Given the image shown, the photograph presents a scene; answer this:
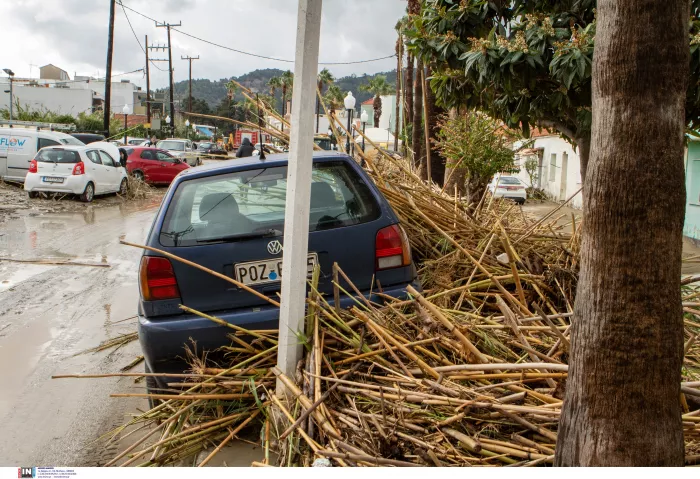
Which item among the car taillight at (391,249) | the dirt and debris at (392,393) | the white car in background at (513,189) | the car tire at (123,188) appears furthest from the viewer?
the white car in background at (513,189)

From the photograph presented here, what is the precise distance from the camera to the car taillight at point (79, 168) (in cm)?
2039

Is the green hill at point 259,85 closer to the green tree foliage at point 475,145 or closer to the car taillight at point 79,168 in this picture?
the car taillight at point 79,168

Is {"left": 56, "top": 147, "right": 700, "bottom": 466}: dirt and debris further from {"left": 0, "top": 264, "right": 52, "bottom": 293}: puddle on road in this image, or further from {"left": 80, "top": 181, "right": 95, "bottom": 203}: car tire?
{"left": 80, "top": 181, "right": 95, "bottom": 203}: car tire

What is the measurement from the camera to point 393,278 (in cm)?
475

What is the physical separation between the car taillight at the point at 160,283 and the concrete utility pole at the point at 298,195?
897 mm

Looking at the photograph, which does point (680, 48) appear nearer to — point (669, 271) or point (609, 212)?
point (609, 212)

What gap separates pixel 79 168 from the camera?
2048 centimetres

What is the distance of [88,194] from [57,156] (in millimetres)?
1559

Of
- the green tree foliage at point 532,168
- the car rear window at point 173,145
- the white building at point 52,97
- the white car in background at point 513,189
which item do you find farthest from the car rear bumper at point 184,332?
the white building at point 52,97

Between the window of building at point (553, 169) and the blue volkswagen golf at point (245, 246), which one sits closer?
the blue volkswagen golf at point (245, 246)

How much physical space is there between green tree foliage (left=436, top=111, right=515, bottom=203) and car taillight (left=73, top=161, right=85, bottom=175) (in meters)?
13.5

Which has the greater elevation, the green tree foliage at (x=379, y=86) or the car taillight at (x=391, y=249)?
the green tree foliage at (x=379, y=86)

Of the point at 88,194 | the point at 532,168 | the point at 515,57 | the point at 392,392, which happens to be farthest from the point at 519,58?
the point at 88,194
